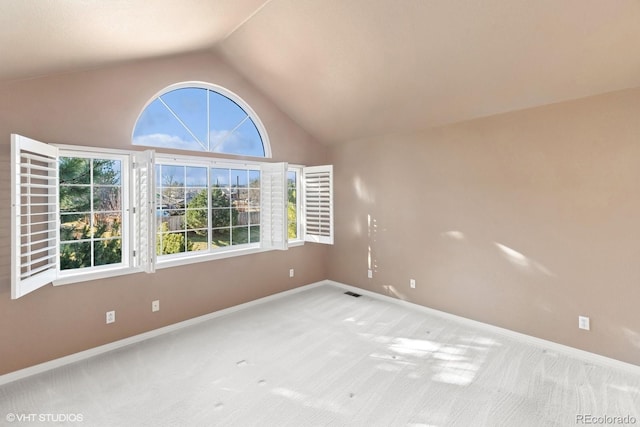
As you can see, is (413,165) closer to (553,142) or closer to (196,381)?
(553,142)

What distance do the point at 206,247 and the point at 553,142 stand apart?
4005mm

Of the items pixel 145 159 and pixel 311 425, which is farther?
pixel 145 159

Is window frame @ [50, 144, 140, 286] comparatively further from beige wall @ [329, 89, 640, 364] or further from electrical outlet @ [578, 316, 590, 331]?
electrical outlet @ [578, 316, 590, 331]

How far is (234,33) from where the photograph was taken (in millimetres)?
3404

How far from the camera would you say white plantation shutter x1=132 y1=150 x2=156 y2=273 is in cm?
298

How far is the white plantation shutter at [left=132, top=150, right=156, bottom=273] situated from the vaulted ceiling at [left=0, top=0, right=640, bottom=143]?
96 cm

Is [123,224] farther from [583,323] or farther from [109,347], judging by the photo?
[583,323]

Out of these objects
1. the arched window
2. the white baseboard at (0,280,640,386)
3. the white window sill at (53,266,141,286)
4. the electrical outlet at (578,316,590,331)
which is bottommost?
the white baseboard at (0,280,640,386)

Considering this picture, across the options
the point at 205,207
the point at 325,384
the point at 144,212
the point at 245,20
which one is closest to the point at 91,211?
the point at 144,212

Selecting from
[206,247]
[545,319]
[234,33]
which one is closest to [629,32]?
[545,319]

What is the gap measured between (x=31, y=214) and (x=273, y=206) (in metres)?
2.49

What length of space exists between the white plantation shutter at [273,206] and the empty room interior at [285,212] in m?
0.03

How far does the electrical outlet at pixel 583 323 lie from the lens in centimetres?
288

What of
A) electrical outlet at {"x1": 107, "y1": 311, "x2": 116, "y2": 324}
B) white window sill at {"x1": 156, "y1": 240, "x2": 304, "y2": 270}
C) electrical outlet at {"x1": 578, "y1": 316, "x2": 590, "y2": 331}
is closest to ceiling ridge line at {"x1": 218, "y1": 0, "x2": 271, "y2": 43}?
white window sill at {"x1": 156, "y1": 240, "x2": 304, "y2": 270}
